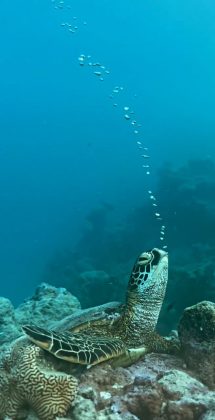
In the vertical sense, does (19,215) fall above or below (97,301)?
below

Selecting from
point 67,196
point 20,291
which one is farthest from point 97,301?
point 67,196

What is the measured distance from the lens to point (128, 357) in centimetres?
416

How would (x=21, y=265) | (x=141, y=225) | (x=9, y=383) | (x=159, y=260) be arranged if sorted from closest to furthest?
(x=9, y=383) < (x=159, y=260) < (x=141, y=225) < (x=21, y=265)

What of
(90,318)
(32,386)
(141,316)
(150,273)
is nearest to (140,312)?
(141,316)

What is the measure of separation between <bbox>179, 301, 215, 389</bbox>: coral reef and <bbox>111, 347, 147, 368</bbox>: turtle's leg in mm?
465

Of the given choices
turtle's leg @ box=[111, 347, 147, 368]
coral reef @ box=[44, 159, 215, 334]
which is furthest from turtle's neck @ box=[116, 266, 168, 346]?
coral reef @ box=[44, 159, 215, 334]

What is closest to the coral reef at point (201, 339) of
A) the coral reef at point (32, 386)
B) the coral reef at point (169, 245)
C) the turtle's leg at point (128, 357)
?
the turtle's leg at point (128, 357)

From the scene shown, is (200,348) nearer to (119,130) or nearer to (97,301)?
(97,301)

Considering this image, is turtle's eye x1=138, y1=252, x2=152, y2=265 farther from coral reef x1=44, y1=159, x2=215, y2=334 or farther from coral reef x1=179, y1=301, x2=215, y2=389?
coral reef x1=44, y1=159, x2=215, y2=334

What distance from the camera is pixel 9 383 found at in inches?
136

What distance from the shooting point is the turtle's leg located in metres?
4.02

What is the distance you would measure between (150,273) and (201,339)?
888mm

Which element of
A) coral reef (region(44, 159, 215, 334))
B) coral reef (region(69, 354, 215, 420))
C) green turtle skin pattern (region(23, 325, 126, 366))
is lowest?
coral reef (region(44, 159, 215, 334))

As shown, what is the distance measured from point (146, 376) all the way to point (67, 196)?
3530 inches
